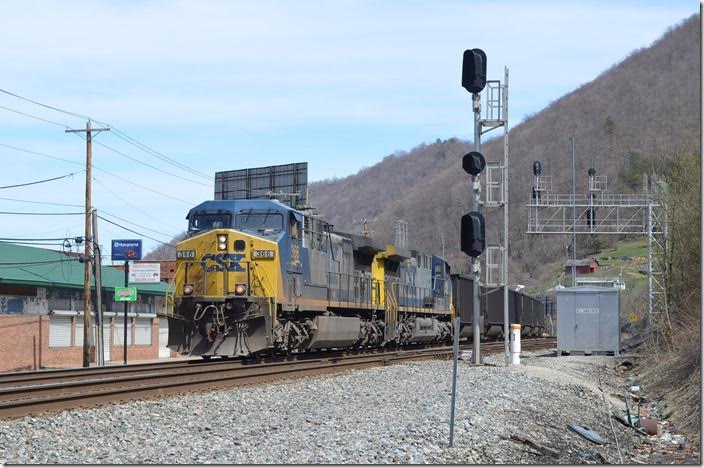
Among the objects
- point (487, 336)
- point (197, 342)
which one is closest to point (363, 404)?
point (197, 342)

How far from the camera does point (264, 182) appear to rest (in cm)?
5422

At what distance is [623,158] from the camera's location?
13425 centimetres

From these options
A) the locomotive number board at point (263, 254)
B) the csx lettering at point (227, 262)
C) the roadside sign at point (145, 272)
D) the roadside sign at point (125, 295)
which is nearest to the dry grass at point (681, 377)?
the locomotive number board at point (263, 254)

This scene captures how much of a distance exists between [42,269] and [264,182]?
692 inches

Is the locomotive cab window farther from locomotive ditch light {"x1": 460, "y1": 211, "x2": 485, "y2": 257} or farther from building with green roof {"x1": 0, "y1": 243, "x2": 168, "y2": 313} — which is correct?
building with green roof {"x1": 0, "y1": 243, "x2": 168, "y2": 313}

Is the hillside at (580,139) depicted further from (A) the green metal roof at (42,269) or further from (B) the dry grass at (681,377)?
(B) the dry grass at (681,377)

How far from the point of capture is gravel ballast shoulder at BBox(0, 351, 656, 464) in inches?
367

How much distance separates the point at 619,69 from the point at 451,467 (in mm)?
200868

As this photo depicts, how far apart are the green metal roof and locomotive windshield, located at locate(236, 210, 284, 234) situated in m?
16.7

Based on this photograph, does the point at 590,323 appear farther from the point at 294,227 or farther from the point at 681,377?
the point at 294,227

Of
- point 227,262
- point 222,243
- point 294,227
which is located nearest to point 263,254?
point 227,262

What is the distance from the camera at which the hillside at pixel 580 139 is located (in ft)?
413

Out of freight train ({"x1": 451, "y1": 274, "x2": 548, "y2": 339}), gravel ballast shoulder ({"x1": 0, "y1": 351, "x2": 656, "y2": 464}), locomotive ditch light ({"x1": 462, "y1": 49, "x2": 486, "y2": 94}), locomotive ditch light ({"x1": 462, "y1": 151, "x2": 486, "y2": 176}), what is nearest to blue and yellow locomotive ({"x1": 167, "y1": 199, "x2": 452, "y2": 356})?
gravel ballast shoulder ({"x1": 0, "y1": 351, "x2": 656, "y2": 464})

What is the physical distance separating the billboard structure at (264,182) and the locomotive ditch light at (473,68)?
93.6ft
